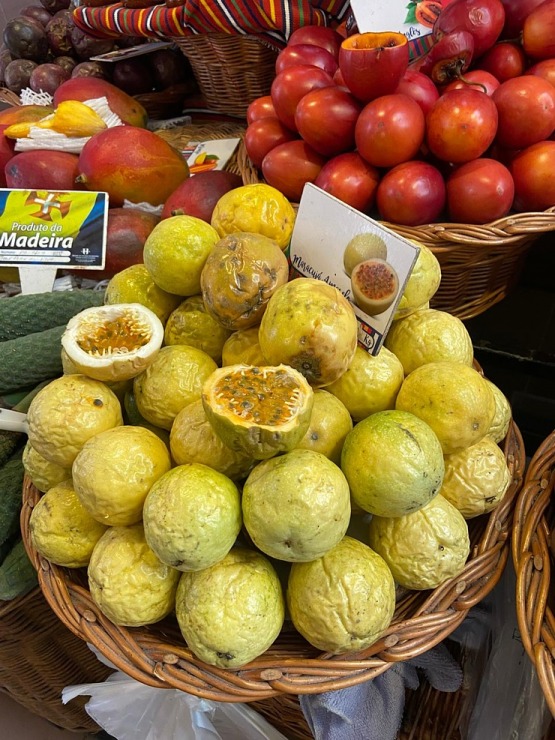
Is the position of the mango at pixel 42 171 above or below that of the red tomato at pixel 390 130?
below

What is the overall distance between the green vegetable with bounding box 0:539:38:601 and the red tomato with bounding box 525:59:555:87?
1.48m

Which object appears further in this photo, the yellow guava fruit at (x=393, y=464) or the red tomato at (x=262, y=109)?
the red tomato at (x=262, y=109)

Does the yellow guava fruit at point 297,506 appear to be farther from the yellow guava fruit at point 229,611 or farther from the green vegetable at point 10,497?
the green vegetable at point 10,497

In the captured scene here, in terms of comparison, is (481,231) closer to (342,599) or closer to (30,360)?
(342,599)

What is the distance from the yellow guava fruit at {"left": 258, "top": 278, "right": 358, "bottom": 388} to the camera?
0.70 m

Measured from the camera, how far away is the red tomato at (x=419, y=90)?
1.23 m

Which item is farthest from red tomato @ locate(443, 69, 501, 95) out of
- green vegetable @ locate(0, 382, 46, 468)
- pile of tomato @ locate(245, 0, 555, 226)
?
→ green vegetable @ locate(0, 382, 46, 468)

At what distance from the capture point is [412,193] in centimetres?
113

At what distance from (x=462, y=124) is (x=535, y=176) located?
0.61 feet

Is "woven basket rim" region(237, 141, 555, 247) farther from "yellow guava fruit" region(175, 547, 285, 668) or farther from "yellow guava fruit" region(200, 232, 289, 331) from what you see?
"yellow guava fruit" region(175, 547, 285, 668)

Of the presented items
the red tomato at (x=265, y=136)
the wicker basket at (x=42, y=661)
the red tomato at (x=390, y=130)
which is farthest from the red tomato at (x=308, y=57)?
the wicker basket at (x=42, y=661)

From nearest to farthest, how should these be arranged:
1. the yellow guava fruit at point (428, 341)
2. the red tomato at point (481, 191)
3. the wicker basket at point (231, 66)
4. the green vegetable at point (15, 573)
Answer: the yellow guava fruit at point (428, 341) < the green vegetable at point (15, 573) < the red tomato at point (481, 191) < the wicker basket at point (231, 66)

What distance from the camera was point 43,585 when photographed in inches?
32.4

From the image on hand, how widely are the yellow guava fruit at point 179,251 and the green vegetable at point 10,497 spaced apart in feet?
1.64
